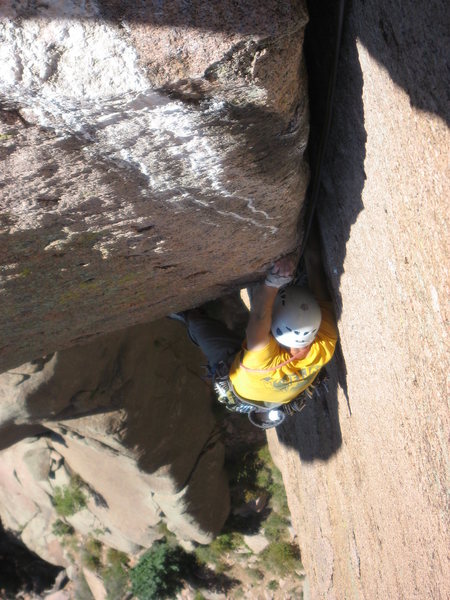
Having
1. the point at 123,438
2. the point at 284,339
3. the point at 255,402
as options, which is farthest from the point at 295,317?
the point at 123,438

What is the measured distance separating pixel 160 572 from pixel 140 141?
5351mm

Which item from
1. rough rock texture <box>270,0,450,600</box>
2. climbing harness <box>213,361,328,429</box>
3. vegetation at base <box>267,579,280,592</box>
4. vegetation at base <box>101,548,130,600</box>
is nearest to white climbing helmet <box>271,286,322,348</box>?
rough rock texture <box>270,0,450,600</box>

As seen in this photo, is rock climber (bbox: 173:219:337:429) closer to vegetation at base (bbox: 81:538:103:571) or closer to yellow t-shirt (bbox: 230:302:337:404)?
yellow t-shirt (bbox: 230:302:337:404)

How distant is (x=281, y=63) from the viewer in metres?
1.11

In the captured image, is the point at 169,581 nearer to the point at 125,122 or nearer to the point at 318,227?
the point at 318,227

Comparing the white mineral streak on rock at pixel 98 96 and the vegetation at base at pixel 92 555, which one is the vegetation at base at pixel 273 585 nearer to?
the vegetation at base at pixel 92 555

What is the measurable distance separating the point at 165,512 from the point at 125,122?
14.8 feet

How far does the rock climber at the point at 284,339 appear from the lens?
2256 mm

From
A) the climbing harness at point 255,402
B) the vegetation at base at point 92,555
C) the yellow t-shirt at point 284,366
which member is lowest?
the vegetation at base at point 92,555

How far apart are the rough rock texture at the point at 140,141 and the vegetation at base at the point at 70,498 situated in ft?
12.9

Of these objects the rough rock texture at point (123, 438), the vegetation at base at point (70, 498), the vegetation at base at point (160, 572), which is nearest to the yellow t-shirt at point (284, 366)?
the rough rock texture at point (123, 438)

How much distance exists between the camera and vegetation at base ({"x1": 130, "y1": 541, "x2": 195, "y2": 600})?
18.1 ft

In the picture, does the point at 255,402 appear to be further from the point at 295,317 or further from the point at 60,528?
the point at 60,528

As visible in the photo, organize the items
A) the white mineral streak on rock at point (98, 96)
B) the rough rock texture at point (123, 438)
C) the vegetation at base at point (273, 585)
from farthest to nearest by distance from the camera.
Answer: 1. the vegetation at base at point (273, 585)
2. the rough rock texture at point (123, 438)
3. the white mineral streak on rock at point (98, 96)
